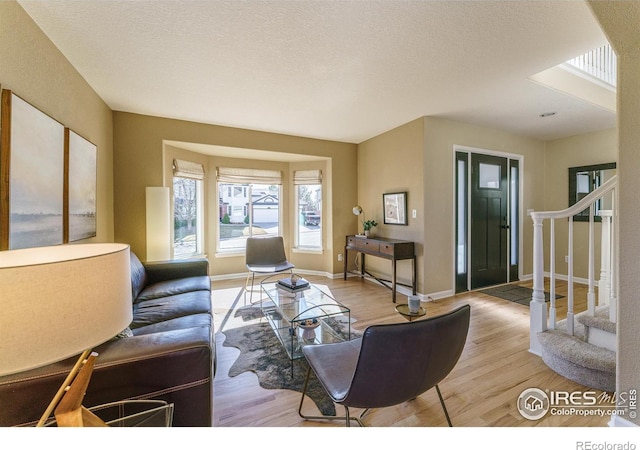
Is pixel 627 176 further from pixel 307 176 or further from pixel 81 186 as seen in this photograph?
pixel 307 176

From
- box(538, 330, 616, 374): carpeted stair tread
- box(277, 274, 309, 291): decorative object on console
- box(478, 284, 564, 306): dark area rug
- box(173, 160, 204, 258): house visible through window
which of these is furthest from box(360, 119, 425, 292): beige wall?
box(173, 160, 204, 258): house visible through window

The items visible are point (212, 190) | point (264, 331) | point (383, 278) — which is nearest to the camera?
point (264, 331)

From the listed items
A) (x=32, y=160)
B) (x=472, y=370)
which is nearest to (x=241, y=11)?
(x=32, y=160)

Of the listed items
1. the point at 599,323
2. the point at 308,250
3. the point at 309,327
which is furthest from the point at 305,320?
the point at 308,250

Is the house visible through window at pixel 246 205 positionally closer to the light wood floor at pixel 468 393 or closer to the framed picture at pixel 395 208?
the framed picture at pixel 395 208

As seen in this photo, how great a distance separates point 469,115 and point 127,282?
394 centimetres

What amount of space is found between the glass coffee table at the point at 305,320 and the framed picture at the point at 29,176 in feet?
5.69

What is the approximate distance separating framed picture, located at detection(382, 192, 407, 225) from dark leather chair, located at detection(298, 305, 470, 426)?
2.67 m

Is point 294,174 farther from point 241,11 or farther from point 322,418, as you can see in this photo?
point 322,418

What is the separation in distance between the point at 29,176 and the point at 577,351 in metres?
3.69

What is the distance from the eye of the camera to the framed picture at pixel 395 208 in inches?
146

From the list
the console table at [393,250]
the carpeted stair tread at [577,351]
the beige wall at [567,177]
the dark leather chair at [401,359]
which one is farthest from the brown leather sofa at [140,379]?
the beige wall at [567,177]

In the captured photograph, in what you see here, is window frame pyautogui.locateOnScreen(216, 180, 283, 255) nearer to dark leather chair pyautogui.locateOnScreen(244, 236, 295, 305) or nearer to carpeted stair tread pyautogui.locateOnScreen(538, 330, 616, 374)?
dark leather chair pyautogui.locateOnScreen(244, 236, 295, 305)
